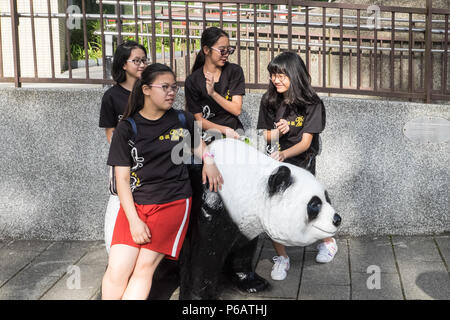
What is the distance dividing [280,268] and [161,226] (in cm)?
136

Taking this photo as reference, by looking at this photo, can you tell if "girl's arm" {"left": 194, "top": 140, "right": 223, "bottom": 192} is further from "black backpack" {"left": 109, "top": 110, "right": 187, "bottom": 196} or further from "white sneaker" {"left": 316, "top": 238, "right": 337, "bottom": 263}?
"white sneaker" {"left": 316, "top": 238, "right": 337, "bottom": 263}

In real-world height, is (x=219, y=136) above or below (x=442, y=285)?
above

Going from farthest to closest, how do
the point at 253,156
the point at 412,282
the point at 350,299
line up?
1. the point at 412,282
2. the point at 350,299
3. the point at 253,156

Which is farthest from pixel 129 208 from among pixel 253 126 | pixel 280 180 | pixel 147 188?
pixel 253 126

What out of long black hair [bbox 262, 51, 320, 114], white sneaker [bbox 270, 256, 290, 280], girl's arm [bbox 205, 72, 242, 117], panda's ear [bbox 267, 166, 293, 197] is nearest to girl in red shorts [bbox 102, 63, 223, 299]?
panda's ear [bbox 267, 166, 293, 197]

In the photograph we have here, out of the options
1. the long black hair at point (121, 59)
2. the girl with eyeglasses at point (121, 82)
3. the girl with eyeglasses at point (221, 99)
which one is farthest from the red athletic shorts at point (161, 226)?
the long black hair at point (121, 59)

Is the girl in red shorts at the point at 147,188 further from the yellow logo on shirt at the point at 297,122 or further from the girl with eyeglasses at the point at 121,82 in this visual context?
the yellow logo on shirt at the point at 297,122

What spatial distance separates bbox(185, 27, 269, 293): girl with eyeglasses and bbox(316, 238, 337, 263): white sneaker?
0.69 metres

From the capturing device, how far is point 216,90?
4.31m

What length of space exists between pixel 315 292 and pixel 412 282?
2.45ft

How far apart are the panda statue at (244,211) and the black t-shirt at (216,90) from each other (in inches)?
22.1

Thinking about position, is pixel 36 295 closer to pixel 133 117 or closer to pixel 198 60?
pixel 133 117

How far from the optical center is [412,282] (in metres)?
4.22
